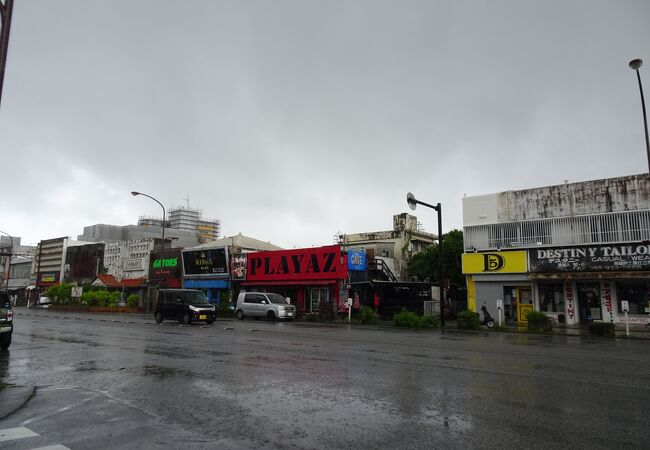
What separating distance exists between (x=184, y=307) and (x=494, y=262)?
18944mm

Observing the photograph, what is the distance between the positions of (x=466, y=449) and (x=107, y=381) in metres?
7.21

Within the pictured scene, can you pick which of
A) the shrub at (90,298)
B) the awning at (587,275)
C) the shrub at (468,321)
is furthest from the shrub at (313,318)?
the shrub at (90,298)

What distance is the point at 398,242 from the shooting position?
58.1 m

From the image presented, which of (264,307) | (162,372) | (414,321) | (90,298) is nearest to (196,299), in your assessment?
(264,307)

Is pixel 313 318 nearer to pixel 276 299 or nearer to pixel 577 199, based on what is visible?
pixel 276 299

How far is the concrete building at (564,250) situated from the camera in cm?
2538

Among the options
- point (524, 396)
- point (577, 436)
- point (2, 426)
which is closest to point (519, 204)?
point (524, 396)

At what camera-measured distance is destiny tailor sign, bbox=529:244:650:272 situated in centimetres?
2475

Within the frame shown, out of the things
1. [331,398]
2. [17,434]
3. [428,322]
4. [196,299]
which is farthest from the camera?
[196,299]

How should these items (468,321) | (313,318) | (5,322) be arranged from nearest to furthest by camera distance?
(5,322) → (468,321) → (313,318)

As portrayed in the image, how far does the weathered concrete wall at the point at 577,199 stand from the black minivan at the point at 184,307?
62.5 ft

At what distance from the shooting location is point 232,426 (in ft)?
Result: 19.9

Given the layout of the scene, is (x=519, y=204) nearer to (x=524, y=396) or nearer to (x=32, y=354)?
(x=524, y=396)

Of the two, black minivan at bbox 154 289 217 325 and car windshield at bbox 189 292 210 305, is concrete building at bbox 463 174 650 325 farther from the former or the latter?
car windshield at bbox 189 292 210 305
